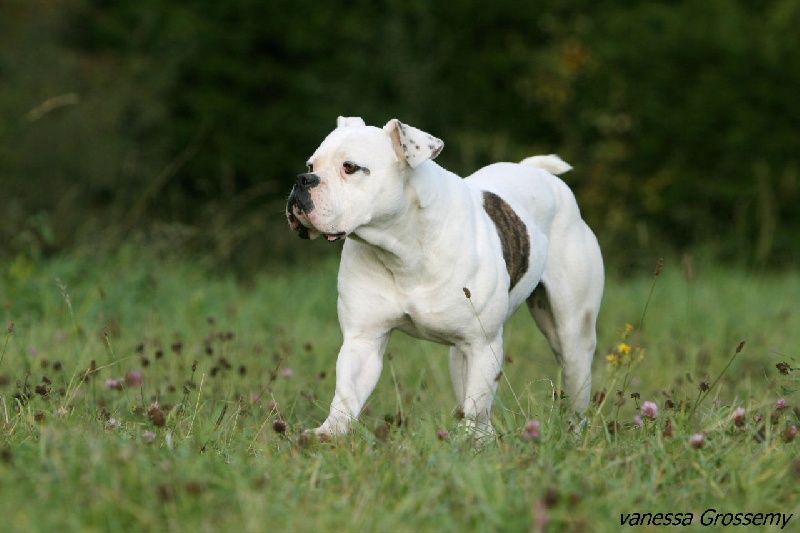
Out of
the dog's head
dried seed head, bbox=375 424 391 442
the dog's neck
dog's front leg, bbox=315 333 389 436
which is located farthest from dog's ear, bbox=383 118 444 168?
dried seed head, bbox=375 424 391 442

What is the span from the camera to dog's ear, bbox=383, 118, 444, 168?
4.80 meters

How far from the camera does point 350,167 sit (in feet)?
15.6

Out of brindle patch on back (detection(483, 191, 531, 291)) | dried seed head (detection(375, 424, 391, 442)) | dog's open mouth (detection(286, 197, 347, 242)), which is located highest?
dog's open mouth (detection(286, 197, 347, 242))

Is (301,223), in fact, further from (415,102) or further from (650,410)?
(415,102)

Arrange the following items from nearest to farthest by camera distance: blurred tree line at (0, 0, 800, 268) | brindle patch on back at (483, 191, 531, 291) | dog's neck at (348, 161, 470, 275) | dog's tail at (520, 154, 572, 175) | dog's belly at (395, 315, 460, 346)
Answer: dog's neck at (348, 161, 470, 275), dog's belly at (395, 315, 460, 346), brindle patch on back at (483, 191, 531, 291), dog's tail at (520, 154, 572, 175), blurred tree line at (0, 0, 800, 268)

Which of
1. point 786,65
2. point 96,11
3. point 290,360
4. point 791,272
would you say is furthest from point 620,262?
point 96,11

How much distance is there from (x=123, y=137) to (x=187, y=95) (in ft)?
6.53

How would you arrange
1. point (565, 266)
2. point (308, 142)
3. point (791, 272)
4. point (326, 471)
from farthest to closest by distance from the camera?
point (308, 142) < point (791, 272) < point (565, 266) < point (326, 471)

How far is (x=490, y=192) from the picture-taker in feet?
18.5

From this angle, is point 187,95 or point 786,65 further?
point 187,95

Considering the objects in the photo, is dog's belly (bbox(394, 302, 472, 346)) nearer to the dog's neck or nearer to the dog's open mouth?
the dog's neck

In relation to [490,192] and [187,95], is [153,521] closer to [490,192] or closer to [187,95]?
[490,192]

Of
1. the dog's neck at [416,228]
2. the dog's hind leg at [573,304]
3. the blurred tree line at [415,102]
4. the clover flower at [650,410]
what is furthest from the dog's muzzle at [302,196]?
the blurred tree line at [415,102]

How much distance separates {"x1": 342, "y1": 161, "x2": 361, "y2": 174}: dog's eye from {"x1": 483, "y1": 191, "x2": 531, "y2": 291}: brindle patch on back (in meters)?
0.87
